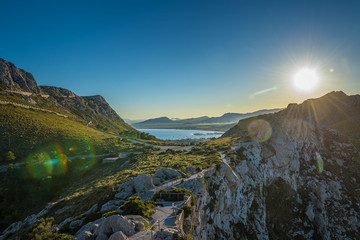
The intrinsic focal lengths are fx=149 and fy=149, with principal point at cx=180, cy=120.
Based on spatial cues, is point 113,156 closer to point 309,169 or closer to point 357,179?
point 309,169

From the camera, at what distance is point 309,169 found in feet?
160

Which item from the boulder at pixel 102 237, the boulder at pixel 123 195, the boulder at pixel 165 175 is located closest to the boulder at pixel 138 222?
the boulder at pixel 102 237

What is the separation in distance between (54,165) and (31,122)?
4190 centimetres

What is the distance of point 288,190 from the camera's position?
4331 cm

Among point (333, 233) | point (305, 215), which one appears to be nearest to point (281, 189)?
point (305, 215)

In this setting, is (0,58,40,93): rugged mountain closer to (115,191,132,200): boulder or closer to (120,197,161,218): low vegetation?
(115,191,132,200): boulder

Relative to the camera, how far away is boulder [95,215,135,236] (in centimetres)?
1071

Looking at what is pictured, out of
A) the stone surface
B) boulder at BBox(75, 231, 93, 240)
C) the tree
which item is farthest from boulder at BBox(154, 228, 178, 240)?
the tree

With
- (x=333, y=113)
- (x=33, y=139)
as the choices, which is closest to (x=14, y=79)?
(x=33, y=139)

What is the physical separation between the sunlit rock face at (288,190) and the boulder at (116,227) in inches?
413

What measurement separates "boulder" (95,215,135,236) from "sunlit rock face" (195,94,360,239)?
10497mm

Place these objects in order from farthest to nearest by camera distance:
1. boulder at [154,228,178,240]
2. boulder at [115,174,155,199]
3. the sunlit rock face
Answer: the sunlit rock face
boulder at [115,174,155,199]
boulder at [154,228,178,240]

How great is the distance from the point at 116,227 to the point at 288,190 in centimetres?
5025

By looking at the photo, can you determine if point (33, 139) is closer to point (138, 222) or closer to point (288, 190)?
point (138, 222)
